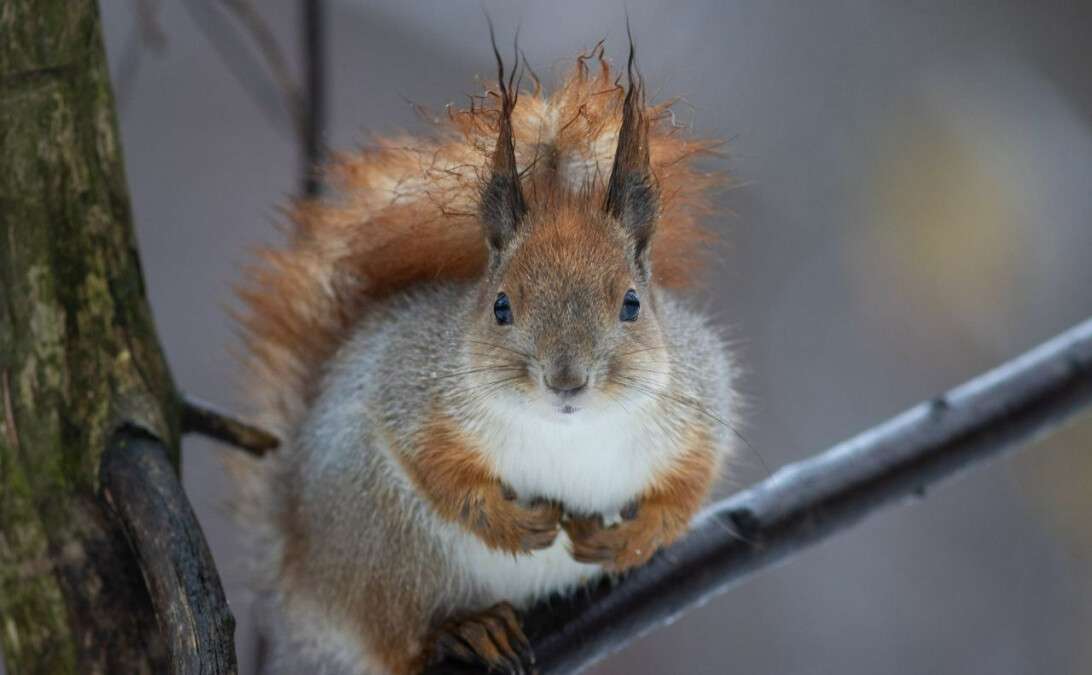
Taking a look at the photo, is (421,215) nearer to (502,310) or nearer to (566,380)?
(502,310)

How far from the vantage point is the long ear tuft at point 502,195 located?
1986mm

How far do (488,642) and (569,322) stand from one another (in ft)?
2.00

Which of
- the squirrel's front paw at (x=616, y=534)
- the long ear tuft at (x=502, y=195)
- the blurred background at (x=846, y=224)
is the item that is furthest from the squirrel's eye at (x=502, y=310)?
the blurred background at (x=846, y=224)

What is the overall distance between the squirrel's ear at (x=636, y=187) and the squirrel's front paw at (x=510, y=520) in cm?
41

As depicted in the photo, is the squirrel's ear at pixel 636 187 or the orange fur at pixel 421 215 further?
the orange fur at pixel 421 215

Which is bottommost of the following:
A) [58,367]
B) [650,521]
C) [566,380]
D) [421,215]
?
[58,367]

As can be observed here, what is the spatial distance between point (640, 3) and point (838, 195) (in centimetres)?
88

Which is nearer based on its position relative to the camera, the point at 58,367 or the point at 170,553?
the point at 170,553

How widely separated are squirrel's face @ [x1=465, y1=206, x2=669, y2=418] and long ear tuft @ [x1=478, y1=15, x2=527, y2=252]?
2cm

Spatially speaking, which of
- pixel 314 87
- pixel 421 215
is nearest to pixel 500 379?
pixel 421 215

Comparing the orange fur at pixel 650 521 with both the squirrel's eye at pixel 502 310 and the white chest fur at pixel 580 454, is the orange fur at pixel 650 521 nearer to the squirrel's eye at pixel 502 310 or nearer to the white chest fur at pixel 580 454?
the white chest fur at pixel 580 454

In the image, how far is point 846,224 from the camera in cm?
420

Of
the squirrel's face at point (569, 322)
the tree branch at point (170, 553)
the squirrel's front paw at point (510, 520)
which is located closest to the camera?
the tree branch at point (170, 553)

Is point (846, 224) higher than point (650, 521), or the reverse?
point (846, 224)
